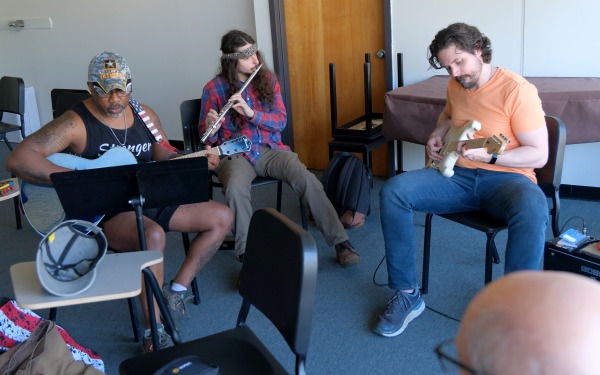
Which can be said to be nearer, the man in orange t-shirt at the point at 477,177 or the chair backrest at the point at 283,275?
the chair backrest at the point at 283,275

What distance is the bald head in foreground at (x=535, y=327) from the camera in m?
0.52

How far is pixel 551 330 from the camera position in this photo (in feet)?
1.74

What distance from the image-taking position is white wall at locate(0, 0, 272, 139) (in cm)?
468

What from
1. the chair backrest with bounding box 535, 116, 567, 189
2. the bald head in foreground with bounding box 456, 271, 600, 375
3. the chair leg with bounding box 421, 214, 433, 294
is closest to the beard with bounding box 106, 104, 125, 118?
the chair leg with bounding box 421, 214, 433, 294

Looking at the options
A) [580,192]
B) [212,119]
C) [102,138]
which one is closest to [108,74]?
[102,138]

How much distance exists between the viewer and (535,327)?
0.54m

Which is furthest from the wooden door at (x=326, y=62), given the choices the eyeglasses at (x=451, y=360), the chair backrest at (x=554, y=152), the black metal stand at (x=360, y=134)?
the eyeglasses at (x=451, y=360)

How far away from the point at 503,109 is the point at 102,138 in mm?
1536

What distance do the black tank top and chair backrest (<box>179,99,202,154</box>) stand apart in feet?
1.83

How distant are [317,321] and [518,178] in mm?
949

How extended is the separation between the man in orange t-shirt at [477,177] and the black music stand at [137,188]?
76 centimetres

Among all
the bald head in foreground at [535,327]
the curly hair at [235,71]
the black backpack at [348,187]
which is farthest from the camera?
the black backpack at [348,187]

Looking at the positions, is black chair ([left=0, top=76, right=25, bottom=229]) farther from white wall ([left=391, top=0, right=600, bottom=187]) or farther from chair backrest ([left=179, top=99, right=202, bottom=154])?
white wall ([left=391, top=0, right=600, bottom=187])

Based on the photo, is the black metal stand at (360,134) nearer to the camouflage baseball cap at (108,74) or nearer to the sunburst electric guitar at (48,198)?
the camouflage baseball cap at (108,74)
